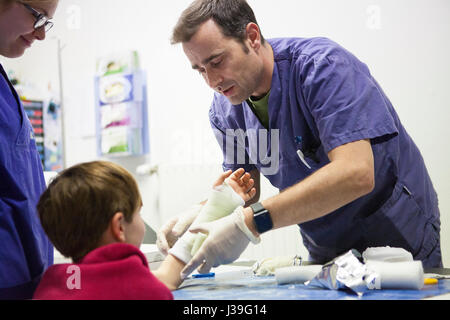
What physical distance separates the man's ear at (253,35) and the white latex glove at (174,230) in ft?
1.55

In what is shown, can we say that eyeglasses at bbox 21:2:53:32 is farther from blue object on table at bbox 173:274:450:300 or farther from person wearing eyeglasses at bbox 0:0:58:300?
blue object on table at bbox 173:274:450:300

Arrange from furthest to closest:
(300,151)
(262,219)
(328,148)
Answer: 1. (300,151)
2. (328,148)
3. (262,219)

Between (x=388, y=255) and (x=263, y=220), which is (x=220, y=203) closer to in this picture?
(x=263, y=220)

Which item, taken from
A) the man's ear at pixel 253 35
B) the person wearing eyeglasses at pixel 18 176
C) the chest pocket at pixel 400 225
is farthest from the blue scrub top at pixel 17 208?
the chest pocket at pixel 400 225

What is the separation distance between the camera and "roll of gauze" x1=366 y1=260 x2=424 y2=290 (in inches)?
35.0

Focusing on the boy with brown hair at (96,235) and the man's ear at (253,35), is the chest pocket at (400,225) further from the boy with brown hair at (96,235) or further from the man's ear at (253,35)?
the boy with brown hair at (96,235)

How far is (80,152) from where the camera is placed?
3.18 m

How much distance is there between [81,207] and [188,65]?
1972mm

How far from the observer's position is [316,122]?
46.2 inches

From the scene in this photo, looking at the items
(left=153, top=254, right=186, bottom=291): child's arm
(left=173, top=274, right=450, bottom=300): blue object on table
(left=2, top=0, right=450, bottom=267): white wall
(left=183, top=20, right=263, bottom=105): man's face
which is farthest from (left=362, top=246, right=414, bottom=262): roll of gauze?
(left=2, top=0, right=450, bottom=267): white wall

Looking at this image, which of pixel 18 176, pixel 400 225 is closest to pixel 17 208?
pixel 18 176

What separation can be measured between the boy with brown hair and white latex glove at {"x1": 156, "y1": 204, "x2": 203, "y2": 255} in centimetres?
45
